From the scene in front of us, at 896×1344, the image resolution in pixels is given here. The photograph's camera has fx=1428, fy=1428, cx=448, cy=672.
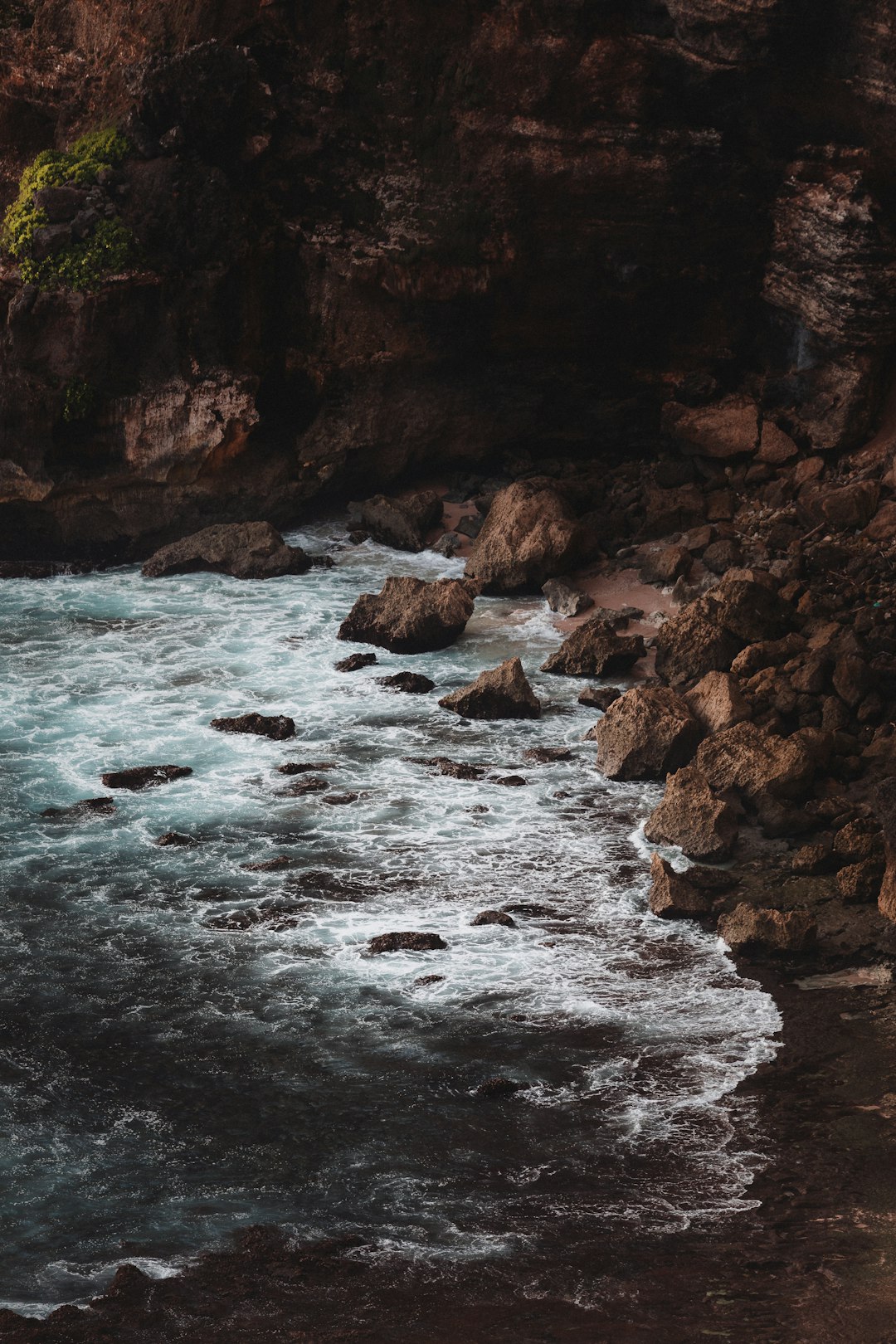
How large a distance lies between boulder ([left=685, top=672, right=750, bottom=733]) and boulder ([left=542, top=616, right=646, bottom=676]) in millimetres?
2120

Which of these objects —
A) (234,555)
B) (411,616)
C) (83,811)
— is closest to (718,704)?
(411,616)

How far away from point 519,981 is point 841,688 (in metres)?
5.85

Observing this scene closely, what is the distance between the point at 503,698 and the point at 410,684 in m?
1.51

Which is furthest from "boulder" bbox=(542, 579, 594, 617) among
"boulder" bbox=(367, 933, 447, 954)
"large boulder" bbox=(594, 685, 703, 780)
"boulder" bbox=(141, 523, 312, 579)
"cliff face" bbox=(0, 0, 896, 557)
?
"boulder" bbox=(367, 933, 447, 954)

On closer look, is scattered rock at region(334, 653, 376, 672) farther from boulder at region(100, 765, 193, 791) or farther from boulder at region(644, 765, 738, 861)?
boulder at region(644, 765, 738, 861)

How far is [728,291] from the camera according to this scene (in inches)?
891

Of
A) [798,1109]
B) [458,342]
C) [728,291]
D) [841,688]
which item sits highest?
[728,291]

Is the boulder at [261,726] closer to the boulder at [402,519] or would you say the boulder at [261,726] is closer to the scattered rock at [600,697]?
the scattered rock at [600,697]

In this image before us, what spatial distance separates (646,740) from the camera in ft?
49.5

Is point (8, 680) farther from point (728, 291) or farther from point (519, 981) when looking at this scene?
point (728, 291)

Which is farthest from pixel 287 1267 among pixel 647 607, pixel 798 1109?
pixel 647 607

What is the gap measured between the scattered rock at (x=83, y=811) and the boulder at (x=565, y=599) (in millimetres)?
7901

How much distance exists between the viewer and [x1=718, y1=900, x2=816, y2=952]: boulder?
11680 mm

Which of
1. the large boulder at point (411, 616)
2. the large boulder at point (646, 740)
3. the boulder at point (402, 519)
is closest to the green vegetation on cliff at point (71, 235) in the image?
the boulder at point (402, 519)
